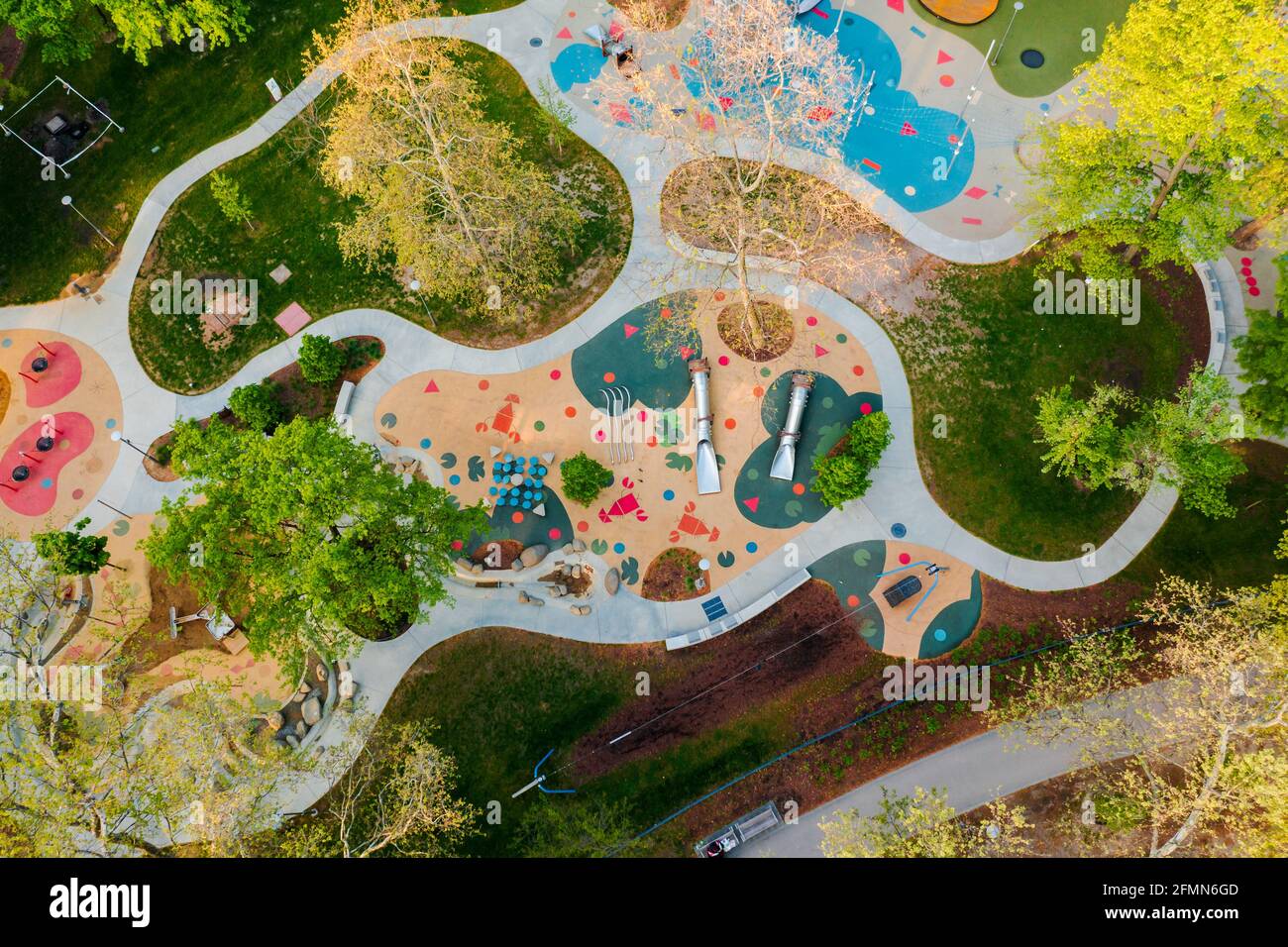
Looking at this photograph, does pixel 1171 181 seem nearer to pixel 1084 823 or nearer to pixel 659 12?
pixel 1084 823

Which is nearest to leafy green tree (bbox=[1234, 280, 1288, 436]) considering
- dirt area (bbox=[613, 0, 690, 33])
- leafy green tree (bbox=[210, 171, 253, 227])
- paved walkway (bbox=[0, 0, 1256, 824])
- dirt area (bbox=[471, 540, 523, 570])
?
paved walkway (bbox=[0, 0, 1256, 824])

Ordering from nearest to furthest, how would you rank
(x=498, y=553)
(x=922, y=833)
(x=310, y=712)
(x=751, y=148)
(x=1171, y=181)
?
(x=922, y=833), (x=1171, y=181), (x=310, y=712), (x=498, y=553), (x=751, y=148)

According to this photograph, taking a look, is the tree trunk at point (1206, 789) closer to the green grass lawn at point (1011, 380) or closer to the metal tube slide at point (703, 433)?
the green grass lawn at point (1011, 380)

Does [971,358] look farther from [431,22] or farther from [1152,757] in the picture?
[431,22]

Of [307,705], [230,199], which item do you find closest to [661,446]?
[307,705]

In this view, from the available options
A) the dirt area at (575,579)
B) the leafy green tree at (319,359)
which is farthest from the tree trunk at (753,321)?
the leafy green tree at (319,359)
